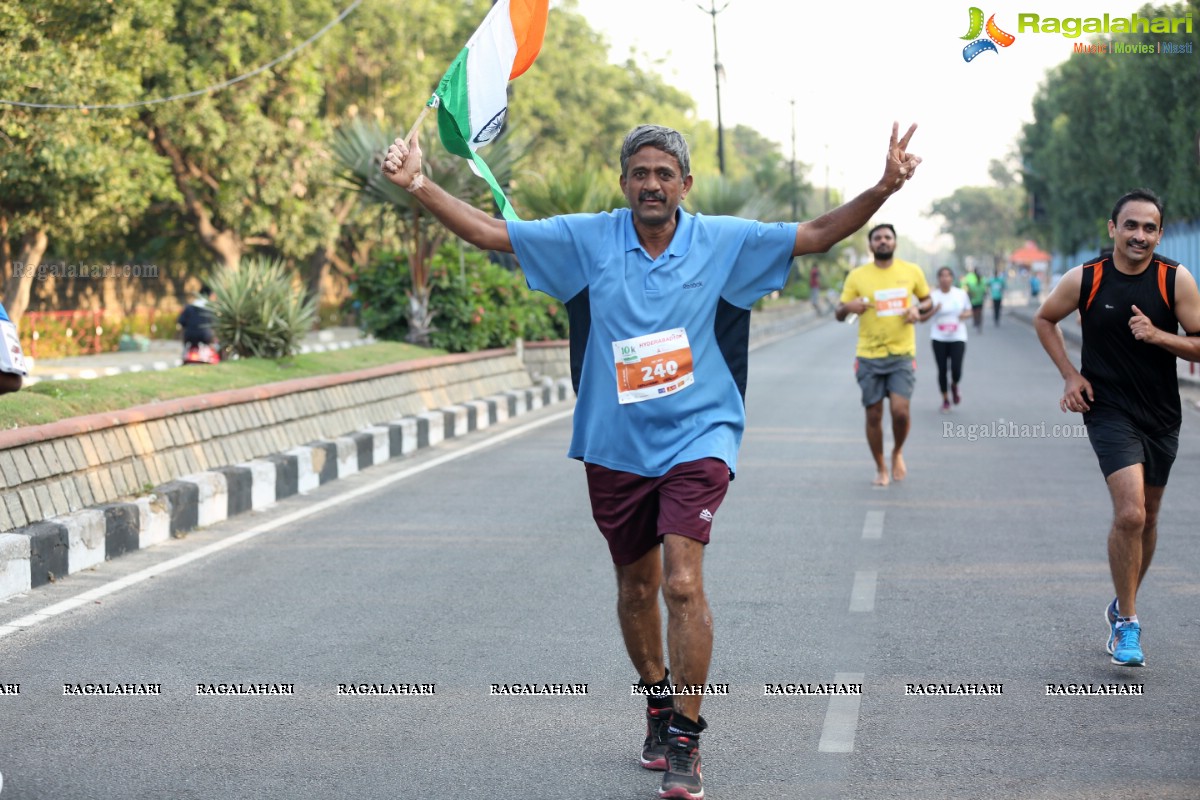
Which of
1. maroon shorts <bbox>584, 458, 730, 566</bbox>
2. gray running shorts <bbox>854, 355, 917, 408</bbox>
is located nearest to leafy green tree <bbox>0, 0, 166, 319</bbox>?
gray running shorts <bbox>854, 355, 917, 408</bbox>

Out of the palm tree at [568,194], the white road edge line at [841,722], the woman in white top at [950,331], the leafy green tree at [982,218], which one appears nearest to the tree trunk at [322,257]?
the palm tree at [568,194]

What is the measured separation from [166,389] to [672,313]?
7.62 m

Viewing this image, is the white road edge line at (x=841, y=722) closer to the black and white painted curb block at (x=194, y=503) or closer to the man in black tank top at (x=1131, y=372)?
the man in black tank top at (x=1131, y=372)

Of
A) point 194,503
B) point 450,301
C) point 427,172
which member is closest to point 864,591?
point 194,503

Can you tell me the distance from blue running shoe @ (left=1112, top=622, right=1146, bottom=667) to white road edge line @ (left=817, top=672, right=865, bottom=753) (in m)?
0.98

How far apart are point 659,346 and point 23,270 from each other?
97.1 feet

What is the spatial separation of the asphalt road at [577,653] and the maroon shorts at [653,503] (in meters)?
0.71

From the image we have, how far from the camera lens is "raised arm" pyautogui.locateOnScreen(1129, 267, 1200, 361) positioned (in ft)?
20.0

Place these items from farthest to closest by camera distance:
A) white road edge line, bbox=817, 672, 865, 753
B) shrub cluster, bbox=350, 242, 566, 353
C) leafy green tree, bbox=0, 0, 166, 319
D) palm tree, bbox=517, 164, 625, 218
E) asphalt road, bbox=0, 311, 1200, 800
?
palm tree, bbox=517, 164, 625, 218 < leafy green tree, bbox=0, 0, 166, 319 < shrub cluster, bbox=350, 242, 566, 353 < white road edge line, bbox=817, 672, 865, 753 < asphalt road, bbox=0, 311, 1200, 800

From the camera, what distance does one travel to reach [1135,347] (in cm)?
632

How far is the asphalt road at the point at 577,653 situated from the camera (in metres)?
4.84

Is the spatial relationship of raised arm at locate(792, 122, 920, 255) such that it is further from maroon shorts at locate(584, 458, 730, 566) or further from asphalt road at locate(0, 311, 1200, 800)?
asphalt road at locate(0, 311, 1200, 800)

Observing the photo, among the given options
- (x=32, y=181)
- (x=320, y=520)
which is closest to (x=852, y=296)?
(x=320, y=520)

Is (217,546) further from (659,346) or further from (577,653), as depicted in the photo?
(659,346)
